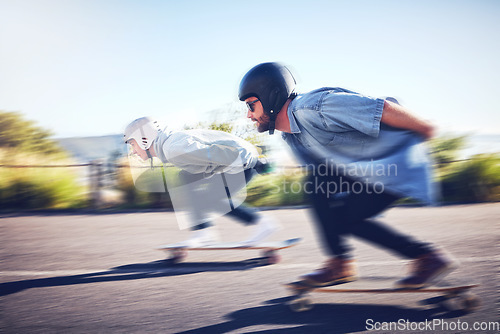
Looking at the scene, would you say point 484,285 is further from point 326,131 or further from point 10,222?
point 10,222

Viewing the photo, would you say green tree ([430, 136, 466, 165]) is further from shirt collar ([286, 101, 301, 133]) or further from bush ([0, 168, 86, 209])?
bush ([0, 168, 86, 209])

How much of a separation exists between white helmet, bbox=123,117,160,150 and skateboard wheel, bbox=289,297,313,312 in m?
2.12

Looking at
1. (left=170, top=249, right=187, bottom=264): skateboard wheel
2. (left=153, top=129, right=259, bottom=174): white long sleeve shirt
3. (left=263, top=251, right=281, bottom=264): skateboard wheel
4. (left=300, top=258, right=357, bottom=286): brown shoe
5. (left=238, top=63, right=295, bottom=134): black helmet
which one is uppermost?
(left=238, top=63, right=295, bottom=134): black helmet

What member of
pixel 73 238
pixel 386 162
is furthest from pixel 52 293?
pixel 386 162

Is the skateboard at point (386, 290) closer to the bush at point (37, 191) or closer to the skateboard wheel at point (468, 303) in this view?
the skateboard wheel at point (468, 303)

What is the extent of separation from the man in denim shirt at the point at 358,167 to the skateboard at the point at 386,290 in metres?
0.06

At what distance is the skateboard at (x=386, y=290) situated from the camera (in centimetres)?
228

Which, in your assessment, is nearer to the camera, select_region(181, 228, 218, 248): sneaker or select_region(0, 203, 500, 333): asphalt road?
select_region(0, 203, 500, 333): asphalt road

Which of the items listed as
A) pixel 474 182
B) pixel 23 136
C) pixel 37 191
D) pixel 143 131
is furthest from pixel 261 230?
pixel 23 136

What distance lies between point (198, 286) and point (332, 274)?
45.3 inches

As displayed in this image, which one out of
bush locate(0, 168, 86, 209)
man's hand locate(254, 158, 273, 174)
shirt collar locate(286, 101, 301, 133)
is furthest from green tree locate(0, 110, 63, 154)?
shirt collar locate(286, 101, 301, 133)

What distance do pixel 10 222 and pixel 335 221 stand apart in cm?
631

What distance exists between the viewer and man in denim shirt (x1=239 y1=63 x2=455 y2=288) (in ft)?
6.89

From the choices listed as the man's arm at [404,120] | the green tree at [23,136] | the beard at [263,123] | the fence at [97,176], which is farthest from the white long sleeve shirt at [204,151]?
the green tree at [23,136]
